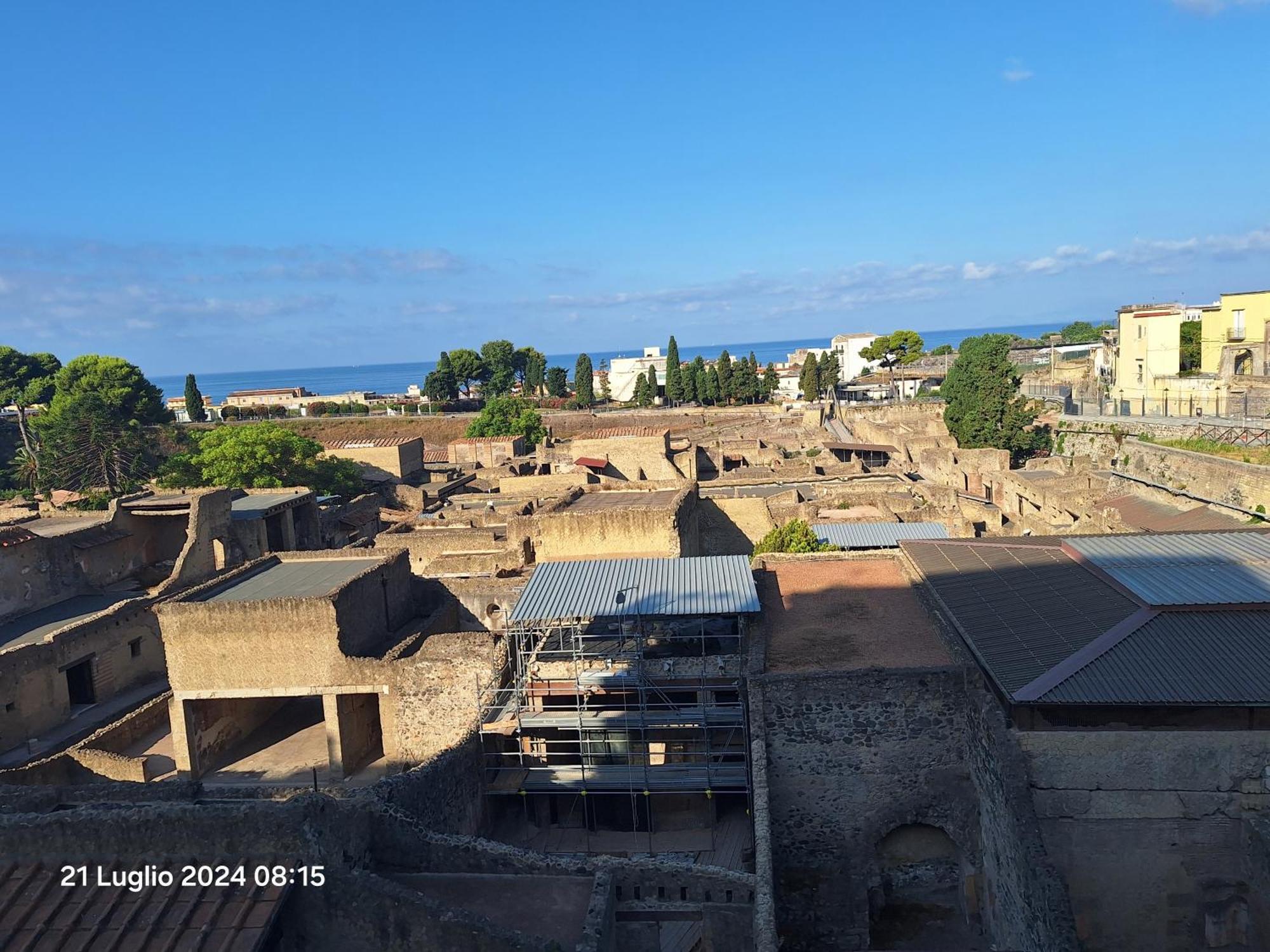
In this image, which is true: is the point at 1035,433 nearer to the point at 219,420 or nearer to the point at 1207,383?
the point at 1207,383

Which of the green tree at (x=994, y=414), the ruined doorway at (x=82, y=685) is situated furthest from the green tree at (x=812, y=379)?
the ruined doorway at (x=82, y=685)

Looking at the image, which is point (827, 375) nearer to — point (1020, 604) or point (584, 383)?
point (584, 383)

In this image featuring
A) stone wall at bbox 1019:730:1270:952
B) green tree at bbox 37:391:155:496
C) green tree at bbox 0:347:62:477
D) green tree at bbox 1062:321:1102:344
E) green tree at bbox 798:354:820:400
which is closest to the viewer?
stone wall at bbox 1019:730:1270:952

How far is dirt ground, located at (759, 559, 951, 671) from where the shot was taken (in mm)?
13578

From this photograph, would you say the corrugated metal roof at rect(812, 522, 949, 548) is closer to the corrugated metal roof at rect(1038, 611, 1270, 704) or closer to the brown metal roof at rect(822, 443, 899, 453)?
the corrugated metal roof at rect(1038, 611, 1270, 704)

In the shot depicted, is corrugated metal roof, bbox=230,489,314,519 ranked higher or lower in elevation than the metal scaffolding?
higher

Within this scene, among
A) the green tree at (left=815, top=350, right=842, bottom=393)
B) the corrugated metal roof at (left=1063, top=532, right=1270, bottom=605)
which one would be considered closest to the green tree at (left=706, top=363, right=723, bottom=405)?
the green tree at (left=815, top=350, right=842, bottom=393)

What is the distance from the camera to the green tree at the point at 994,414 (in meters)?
43.7

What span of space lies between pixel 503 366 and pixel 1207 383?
2953 inches

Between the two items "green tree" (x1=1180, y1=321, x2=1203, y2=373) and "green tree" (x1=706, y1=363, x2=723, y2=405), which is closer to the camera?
"green tree" (x1=1180, y1=321, x2=1203, y2=373)

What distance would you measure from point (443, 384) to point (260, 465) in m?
56.9

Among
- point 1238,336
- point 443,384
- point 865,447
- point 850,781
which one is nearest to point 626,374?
point 443,384

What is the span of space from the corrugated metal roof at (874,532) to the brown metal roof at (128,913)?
17.1 metres

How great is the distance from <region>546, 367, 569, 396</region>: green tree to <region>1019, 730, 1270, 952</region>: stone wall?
3572 inches
